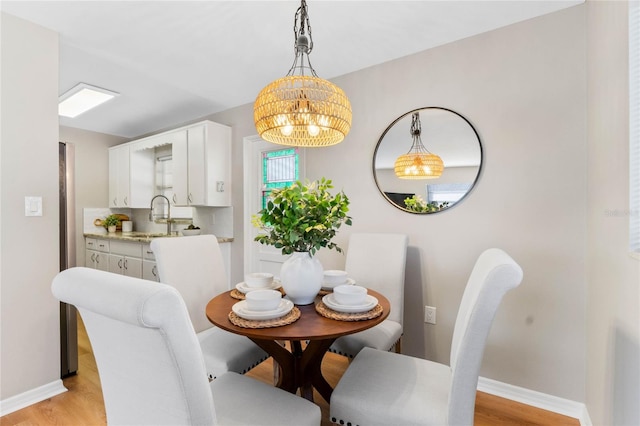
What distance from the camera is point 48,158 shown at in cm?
203

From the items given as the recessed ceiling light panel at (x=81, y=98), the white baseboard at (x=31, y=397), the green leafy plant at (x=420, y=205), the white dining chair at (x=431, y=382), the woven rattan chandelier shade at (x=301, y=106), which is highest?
the recessed ceiling light panel at (x=81, y=98)

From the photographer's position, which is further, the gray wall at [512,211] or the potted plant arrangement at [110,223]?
the potted plant arrangement at [110,223]

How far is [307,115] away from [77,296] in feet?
4.01

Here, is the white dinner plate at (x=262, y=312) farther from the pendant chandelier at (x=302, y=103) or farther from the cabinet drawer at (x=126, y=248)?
the cabinet drawer at (x=126, y=248)

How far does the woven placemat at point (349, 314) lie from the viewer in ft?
4.18

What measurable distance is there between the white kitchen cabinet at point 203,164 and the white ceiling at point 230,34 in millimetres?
510

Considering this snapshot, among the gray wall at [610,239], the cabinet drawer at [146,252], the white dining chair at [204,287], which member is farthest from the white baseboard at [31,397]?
the gray wall at [610,239]

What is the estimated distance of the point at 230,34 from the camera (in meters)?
2.12

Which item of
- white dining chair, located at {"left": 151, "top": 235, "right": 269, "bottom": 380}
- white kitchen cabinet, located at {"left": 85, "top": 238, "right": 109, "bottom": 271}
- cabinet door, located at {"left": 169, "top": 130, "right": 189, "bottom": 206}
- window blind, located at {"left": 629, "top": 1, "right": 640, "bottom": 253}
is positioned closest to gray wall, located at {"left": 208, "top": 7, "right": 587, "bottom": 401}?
window blind, located at {"left": 629, "top": 1, "right": 640, "bottom": 253}

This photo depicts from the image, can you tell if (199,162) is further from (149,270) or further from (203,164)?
(149,270)

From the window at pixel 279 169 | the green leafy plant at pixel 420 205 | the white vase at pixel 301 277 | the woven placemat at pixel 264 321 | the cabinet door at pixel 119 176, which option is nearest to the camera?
the woven placemat at pixel 264 321

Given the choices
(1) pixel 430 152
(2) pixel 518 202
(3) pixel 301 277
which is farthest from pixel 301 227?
(2) pixel 518 202

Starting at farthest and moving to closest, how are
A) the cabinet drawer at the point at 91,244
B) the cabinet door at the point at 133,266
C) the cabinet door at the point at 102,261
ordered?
1. the cabinet drawer at the point at 91,244
2. the cabinet door at the point at 102,261
3. the cabinet door at the point at 133,266

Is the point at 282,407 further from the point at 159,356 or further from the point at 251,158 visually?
the point at 251,158
